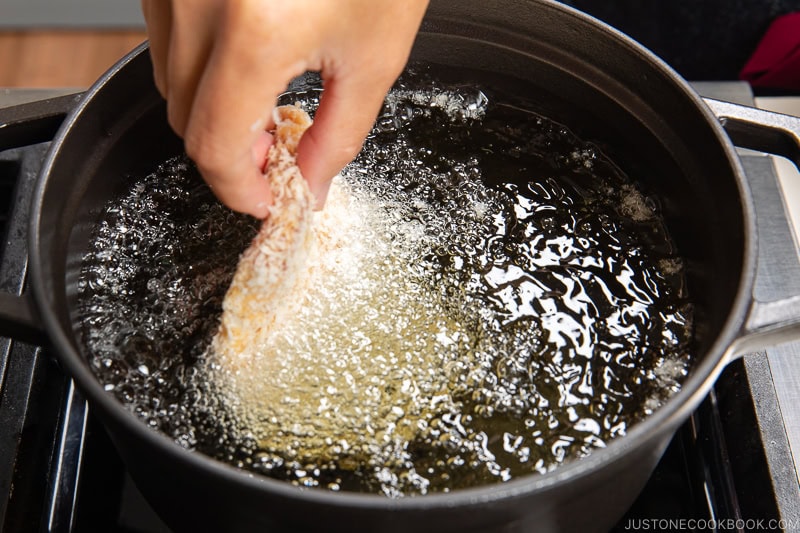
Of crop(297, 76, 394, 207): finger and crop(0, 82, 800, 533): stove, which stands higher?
crop(297, 76, 394, 207): finger

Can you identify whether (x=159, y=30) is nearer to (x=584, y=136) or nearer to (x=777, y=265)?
(x=584, y=136)

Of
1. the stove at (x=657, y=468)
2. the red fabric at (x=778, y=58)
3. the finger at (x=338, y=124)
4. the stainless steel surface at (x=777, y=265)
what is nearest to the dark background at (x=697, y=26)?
the red fabric at (x=778, y=58)

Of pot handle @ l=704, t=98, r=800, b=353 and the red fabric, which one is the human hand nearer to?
pot handle @ l=704, t=98, r=800, b=353

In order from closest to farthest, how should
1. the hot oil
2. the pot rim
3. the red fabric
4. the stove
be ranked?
1. the pot rim
2. the hot oil
3. the stove
4. the red fabric

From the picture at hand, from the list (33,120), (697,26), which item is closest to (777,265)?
(697,26)

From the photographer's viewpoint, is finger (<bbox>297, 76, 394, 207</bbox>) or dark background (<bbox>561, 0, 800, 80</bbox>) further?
dark background (<bbox>561, 0, 800, 80</bbox>)

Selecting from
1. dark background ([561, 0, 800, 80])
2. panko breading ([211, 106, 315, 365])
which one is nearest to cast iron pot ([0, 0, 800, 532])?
panko breading ([211, 106, 315, 365])

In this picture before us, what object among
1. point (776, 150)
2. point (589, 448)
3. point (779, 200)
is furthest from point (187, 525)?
point (779, 200)
